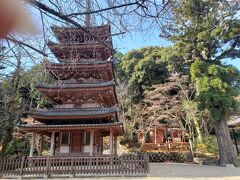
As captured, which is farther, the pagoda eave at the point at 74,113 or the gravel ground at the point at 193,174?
the pagoda eave at the point at 74,113

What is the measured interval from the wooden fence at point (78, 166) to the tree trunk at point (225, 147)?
26.9ft

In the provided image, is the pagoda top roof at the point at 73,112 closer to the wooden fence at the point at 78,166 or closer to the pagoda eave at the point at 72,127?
the pagoda eave at the point at 72,127

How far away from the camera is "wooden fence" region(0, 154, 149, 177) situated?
11.4 m

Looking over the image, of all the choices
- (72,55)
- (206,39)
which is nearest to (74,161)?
(72,55)

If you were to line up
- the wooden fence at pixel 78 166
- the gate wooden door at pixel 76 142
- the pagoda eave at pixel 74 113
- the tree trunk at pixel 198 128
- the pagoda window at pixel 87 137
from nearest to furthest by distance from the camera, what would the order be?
the wooden fence at pixel 78 166 < the pagoda eave at pixel 74 113 < the gate wooden door at pixel 76 142 < the pagoda window at pixel 87 137 < the tree trunk at pixel 198 128

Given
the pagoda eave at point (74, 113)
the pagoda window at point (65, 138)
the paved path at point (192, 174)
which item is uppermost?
the pagoda eave at point (74, 113)

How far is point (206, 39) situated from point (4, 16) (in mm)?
18200

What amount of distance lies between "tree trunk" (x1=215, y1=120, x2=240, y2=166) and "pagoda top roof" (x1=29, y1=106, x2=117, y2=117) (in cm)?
869

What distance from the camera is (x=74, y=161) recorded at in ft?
38.9

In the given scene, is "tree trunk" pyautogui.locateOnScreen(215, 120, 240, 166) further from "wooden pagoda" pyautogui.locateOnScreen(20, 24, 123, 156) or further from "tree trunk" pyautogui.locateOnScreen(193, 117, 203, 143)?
"wooden pagoda" pyautogui.locateOnScreen(20, 24, 123, 156)

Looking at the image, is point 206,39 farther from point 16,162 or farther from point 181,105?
point 16,162

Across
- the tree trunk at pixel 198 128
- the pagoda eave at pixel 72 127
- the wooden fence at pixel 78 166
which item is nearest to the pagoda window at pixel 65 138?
the pagoda eave at pixel 72 127

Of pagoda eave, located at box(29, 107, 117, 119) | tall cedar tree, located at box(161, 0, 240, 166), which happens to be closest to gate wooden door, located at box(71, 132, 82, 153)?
pagoda eave, located at box(29, 107, 117, 119)

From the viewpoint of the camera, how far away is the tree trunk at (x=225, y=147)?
16442 millimetres
